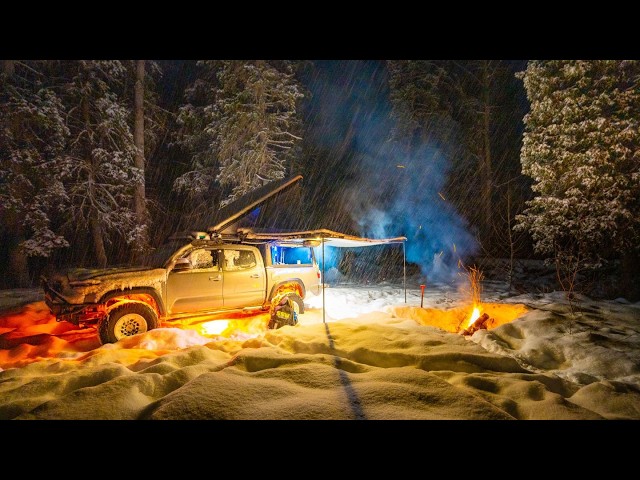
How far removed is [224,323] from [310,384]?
17.2 feet

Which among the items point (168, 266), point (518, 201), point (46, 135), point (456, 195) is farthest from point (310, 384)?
point (518, 201)

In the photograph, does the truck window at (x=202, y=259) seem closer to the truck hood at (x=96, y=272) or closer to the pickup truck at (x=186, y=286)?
the pickup truck at (x=186, y=286)

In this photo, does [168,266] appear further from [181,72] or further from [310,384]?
[181,72]

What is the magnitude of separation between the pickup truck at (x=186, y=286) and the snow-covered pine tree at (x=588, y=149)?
27.1 ft

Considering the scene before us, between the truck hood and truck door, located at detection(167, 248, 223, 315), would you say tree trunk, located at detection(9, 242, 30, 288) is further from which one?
truck door, located at detection(167, 248, 223, 315)

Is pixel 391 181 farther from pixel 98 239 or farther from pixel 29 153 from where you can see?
pixel 29 153

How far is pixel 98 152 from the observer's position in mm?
13391

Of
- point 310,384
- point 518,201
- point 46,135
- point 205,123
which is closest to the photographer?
→ point 310,384

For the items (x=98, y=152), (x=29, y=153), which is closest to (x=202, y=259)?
(x=98, y=152)

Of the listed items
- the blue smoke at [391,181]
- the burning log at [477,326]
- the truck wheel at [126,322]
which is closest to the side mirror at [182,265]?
the truck wheel at [126,322]

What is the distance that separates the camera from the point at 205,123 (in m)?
17.0

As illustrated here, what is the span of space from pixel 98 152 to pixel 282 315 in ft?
37.4

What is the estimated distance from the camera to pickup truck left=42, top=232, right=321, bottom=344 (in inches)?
243

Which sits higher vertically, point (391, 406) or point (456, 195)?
point (456, 195)
